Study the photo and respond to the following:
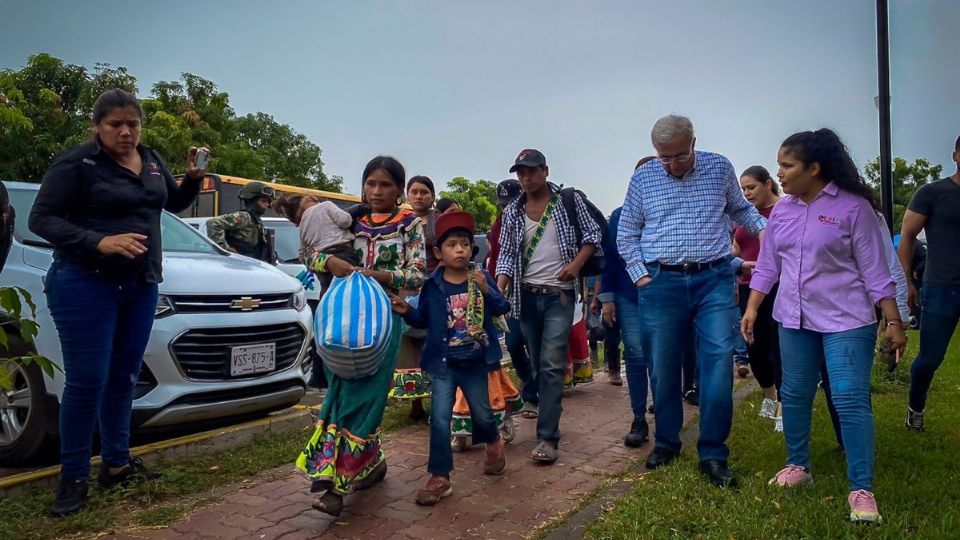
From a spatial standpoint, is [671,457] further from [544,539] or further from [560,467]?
[544,539]

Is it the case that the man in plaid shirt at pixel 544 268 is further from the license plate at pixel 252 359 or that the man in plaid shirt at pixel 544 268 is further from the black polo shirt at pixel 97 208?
the black polo shirt at pixel 97 208

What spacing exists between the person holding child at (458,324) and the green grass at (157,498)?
1.29m

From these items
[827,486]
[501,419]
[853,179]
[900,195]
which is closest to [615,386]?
[501,419]

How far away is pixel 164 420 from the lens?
4328mm

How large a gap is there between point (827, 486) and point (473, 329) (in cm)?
203

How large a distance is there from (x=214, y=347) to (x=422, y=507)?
1.82 metres

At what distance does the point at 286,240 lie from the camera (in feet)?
34.3

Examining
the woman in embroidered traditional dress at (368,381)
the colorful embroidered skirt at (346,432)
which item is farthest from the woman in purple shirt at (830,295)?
the colorful embroidered skirt at (346,432)

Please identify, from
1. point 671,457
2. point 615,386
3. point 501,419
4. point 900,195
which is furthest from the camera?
point 900,195

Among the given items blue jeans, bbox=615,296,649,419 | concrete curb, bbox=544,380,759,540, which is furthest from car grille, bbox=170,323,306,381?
blue jeans, bbox=615,296,649,419

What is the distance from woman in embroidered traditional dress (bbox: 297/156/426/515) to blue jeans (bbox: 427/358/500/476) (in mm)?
309

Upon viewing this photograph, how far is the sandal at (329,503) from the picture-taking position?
11.1ft

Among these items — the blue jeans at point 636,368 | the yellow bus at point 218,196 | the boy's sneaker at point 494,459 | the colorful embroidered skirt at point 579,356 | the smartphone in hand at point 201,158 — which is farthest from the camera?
the yellow bus at point 218,196

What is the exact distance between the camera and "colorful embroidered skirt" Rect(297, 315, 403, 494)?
346cm
